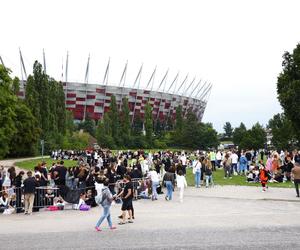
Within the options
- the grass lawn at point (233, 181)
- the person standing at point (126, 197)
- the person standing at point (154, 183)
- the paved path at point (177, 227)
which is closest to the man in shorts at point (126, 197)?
the person standing at point (126, 197)

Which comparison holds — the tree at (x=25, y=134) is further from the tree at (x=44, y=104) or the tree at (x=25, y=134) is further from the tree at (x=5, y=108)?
the tree at (x=5, y=108)

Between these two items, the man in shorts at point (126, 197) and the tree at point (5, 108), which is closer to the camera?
the man in shorts at point (126, 197)

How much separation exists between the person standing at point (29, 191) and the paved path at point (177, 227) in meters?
0.38

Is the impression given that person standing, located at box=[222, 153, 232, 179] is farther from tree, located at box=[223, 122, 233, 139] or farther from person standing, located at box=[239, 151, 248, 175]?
tree, located at box=[223, 122, 233, 139]

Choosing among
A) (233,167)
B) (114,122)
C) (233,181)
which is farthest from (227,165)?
(114,122)

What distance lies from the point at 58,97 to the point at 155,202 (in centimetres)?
5578

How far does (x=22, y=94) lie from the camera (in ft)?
313

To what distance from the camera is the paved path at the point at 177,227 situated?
31.8 ft

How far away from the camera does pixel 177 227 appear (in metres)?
11.9

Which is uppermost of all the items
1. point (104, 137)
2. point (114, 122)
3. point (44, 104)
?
point (44, 104)

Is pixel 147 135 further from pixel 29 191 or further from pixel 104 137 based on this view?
pixel 29 191

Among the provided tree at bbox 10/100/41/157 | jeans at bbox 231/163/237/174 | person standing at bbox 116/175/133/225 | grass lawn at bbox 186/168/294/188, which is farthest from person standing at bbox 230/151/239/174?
tree at bbox 10/100/41/157

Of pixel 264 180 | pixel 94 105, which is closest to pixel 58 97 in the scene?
pixel 94 105

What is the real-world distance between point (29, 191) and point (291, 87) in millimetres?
18949
